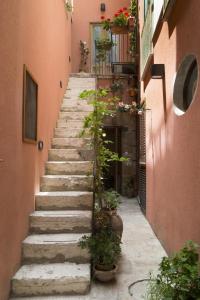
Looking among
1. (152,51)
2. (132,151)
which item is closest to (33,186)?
(152,51)

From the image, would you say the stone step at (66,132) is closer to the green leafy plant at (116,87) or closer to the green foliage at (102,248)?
the green foliage at (102,248)

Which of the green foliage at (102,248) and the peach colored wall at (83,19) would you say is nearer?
the green foliage at (102,248)

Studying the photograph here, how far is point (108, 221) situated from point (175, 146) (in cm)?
129

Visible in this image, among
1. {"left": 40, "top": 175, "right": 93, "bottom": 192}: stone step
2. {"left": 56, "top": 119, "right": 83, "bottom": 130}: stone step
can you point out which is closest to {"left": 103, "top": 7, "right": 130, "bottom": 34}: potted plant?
{"left": 56, "top": 119, "right": 83, "bottom": 130}: stone step

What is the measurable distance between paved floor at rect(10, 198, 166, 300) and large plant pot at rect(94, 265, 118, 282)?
6 centimetres

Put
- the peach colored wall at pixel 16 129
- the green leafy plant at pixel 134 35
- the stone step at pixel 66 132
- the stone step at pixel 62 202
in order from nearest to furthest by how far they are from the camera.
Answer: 1. the peach colored wall at pixel 16 129
2. the stone step at pixel 62 202
3. the stone step at pixel 66 132
4. the green leafy plant at pixel 134 35

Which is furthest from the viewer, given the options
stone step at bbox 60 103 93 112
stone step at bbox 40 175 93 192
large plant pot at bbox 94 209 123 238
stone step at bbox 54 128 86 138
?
stone step at bbox 60 103 93 112

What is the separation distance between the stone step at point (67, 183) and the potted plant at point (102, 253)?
1100 millimetres

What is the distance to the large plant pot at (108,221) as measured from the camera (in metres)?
3.60

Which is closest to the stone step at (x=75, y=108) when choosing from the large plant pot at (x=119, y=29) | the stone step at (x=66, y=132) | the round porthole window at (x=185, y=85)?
the stone step at (x=66, y=132)

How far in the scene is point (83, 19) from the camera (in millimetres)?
9688

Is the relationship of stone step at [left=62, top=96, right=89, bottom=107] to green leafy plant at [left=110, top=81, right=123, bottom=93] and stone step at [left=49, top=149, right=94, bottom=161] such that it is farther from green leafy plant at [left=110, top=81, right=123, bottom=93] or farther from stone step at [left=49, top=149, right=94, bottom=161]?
stone step at [left=49, top=149, right=94, bottom=161]

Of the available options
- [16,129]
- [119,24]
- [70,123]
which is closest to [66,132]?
[70,123]

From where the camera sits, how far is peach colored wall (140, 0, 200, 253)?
2732mm
